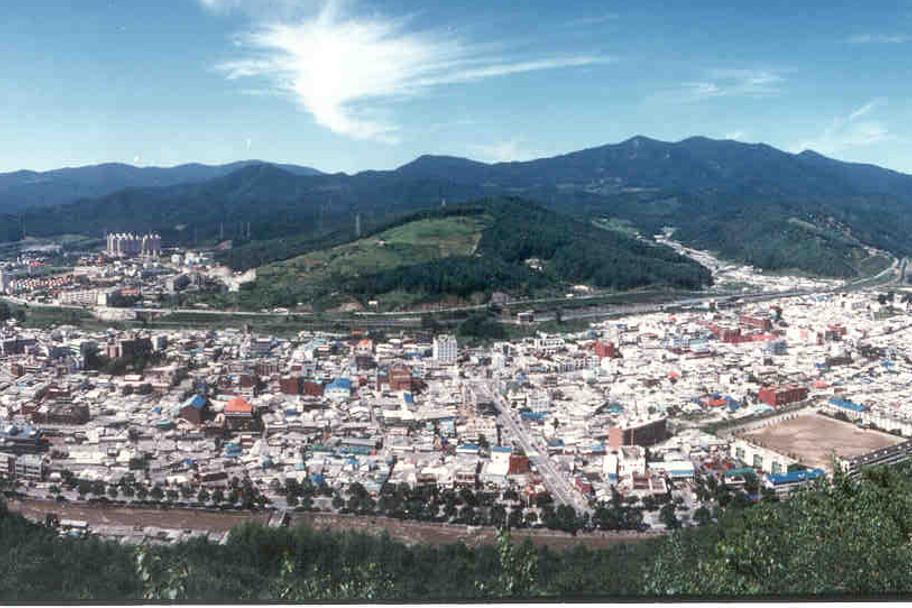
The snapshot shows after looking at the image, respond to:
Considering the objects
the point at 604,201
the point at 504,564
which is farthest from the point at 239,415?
the point at 604,201

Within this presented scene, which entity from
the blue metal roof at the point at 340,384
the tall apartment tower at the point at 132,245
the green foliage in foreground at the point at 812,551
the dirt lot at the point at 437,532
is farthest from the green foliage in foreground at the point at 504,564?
the tall apartment tower at the point at 132,245

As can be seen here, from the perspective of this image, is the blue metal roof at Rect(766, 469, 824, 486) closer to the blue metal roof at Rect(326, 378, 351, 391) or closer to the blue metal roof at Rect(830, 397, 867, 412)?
the blue metal roof at Rect(830, 397, 867, 412)

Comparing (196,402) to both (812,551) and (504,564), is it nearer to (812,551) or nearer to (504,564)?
(504,564)

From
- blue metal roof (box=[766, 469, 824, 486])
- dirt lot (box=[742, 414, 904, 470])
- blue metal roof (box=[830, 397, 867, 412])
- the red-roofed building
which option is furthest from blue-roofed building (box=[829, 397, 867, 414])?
the red-roofed building

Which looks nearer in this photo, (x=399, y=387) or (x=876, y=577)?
(x=876, y=577)

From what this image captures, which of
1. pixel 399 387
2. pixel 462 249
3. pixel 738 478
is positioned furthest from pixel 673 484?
pixel 462 249

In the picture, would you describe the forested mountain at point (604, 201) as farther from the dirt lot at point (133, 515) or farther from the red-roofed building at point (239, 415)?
the dirt lot at point (133, 515)

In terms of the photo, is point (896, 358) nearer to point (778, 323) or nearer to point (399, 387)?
point (778, 323)
